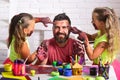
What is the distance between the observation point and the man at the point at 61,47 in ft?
6.77

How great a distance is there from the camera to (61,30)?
2057 millimetres

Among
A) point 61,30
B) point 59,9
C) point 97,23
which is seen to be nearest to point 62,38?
point 61,30

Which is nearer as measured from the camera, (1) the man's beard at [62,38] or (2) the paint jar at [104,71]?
(2) the paint jar at [104,71]

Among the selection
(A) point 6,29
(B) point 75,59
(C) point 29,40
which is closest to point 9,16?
(A) point 6,29

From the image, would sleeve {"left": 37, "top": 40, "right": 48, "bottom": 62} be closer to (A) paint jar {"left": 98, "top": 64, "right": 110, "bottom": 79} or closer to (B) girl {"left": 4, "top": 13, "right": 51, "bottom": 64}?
(B) girl {"left": 4, "top": 13, "right": 51, "bottom": 64}

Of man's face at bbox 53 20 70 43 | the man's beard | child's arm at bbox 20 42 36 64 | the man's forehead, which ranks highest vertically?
the man's forehead

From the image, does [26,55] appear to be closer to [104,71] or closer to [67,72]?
[67,72]

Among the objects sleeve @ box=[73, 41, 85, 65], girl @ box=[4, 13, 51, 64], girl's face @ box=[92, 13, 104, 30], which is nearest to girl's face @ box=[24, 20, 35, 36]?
girl @ box=[4, 13, 51, 64]

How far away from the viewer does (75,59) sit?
81.4 inches

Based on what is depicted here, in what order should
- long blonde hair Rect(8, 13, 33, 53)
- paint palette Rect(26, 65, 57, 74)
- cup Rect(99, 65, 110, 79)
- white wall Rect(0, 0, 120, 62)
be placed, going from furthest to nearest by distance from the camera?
white wall Rect(0, 0, 120, 62) → long blonde hair Rect(8, 13, 33, 53) → paint palette Rect(26, 65, 57, 74) → cup Rect(99, 65, 110, 79)

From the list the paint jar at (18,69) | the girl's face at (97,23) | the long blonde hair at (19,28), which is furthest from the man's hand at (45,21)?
the paint jar at (18,69)

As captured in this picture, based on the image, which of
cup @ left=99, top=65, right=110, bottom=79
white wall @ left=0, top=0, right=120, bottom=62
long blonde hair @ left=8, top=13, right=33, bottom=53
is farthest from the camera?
white wall @ left=0, top=0, right=120, bottom=62

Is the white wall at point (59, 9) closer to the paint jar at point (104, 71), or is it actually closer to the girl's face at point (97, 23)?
the girl's face at point (97, 23)

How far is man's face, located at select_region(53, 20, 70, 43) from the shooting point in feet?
6.75
